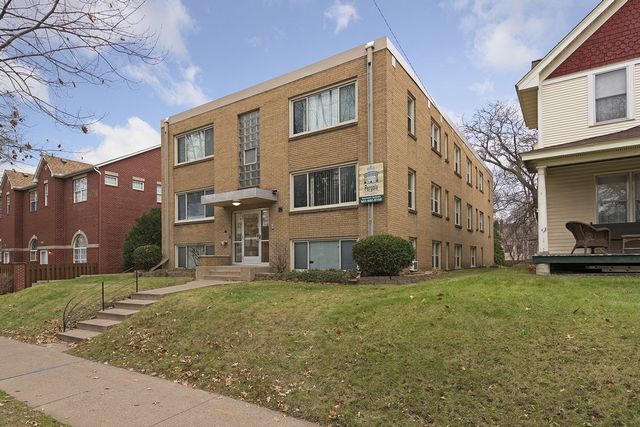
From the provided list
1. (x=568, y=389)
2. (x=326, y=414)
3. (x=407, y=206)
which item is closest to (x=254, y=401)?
(x=326, y=414)

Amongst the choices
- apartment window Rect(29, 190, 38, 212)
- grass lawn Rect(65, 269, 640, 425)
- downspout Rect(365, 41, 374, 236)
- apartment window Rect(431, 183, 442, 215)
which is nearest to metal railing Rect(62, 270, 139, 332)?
grass lawn Rect(65, 269, 640, 425)

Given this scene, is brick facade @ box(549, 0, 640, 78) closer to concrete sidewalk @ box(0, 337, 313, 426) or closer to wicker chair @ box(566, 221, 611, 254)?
wicker chair @ box(566, 221, 611, 254)

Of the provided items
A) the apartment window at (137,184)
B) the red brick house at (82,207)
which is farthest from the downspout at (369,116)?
the apartment window at (137,184)

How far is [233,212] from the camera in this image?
1770cm

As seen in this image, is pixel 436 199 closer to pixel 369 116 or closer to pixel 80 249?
pixel 369 116

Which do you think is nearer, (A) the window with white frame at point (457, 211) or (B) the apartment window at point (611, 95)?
(B) the apartment window at point (611, 95)

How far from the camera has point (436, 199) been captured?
19.2m

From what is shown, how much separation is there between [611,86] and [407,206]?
7267 mm

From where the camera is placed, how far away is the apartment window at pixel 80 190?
1093 inches

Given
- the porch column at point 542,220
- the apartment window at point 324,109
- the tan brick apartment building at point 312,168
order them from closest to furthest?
the porch column at point 542,220
the tan brick apartment building at point 312,168
the apartment window at point 324,109

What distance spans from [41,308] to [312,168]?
10.3 meters

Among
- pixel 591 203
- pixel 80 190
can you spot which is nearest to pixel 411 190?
pixel 591 203

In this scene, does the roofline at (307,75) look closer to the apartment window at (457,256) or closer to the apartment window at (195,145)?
the apartment window at (195,145)

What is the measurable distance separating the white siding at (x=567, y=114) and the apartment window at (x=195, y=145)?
14.0m
